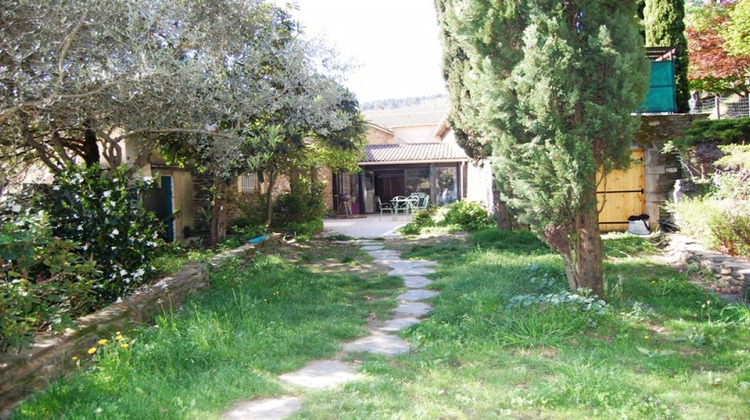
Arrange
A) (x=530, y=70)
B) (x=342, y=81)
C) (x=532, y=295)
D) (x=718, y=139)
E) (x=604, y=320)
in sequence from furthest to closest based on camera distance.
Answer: (x=718, y=139), (x=342, y=81), (x=532, y=295), (x=530, y=70), (x=604, y=320)

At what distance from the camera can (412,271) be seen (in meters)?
8.10

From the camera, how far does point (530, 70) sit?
16.1 ft

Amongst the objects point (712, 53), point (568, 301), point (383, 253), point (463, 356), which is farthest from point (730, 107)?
point (463, 356)

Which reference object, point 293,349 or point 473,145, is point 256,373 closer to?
point 293,349

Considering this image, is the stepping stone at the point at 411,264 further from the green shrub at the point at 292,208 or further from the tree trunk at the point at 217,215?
the green shrub at the point at 292,208

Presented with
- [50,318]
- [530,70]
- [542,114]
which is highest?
[530,70]

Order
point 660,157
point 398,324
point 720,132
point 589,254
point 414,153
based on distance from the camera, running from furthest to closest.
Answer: point 414,153, point 660,157, point 720,132, point 589,254, point 398,324

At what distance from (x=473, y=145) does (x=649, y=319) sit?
730 cm

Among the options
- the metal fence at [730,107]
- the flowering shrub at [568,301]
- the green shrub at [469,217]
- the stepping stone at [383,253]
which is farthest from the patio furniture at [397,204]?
the flowering shrub at [568,301]

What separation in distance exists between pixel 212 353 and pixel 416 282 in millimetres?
3721

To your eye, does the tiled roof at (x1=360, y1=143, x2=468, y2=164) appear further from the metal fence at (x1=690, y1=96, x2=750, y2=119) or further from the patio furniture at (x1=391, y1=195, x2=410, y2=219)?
the metal fence at (x1=690, y1=96, x2=750, y2=119)

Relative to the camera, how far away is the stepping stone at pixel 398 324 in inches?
193

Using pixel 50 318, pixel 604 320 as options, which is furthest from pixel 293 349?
pixel 604 320

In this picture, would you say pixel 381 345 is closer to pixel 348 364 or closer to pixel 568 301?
pixel 348 364
